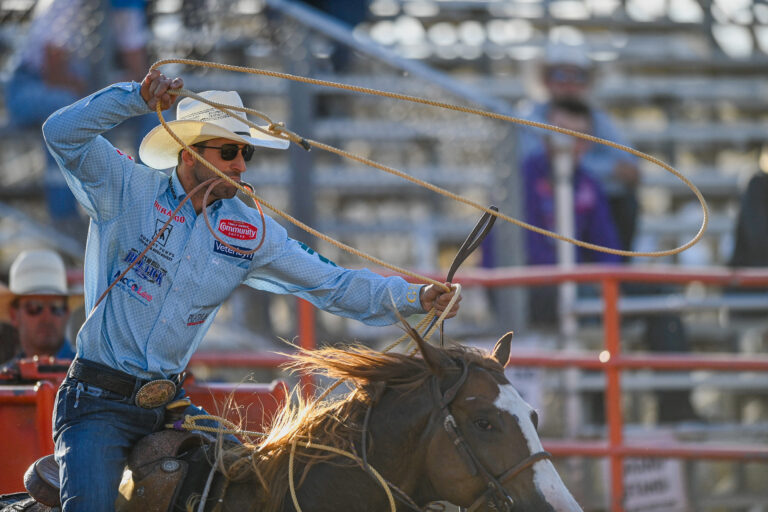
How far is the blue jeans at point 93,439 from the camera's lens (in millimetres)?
3008

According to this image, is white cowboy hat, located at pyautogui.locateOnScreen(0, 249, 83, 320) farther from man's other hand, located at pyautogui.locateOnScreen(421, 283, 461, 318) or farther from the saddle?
man's other hand, located at pyautogui.locateOnScreen(421, 283, 461, 318)

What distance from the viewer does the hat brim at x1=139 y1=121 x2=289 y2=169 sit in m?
3.31

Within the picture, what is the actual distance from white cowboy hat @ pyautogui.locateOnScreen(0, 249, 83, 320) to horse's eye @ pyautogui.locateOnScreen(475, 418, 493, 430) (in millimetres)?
3265

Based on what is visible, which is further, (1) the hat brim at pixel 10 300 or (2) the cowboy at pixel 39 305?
(1) the hat brim at pixel 10 300

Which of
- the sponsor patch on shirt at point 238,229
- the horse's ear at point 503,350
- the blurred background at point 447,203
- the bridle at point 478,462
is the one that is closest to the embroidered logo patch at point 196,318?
the sponsor patch on shirt at point 238,229

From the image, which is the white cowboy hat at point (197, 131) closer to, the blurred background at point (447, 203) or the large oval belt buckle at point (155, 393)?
the large oval belt buckle at point (155, 393)

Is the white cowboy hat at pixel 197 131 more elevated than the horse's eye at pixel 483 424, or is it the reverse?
the white cowboy hat at pixel 197 131

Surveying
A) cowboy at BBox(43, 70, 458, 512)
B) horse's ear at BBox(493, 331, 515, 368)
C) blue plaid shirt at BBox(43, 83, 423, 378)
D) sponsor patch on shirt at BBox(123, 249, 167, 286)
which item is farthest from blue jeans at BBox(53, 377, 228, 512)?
horse's ear at BBox(493, 331, 515, 368)

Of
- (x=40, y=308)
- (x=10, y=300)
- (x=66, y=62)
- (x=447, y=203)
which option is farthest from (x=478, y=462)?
(x=447, y=203)

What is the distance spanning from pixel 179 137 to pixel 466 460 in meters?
1.32

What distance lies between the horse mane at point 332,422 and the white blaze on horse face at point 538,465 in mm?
149

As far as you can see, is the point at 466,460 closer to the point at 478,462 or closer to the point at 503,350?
the point at 478,462

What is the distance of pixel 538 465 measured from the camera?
112 inches

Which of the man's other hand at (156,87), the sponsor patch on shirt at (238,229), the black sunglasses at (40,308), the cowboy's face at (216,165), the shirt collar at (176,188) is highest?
the man's other hand at (156,87)
